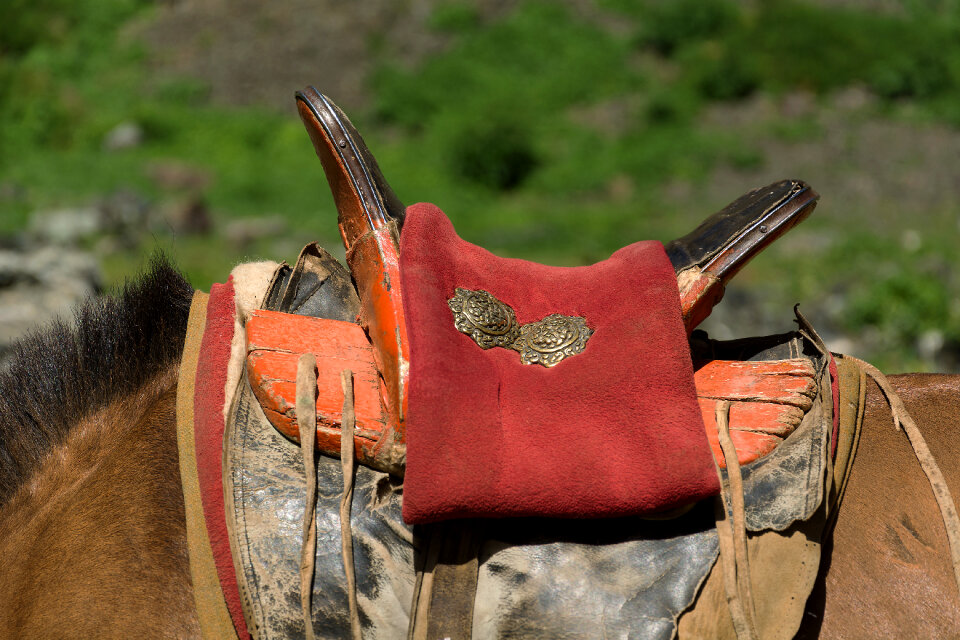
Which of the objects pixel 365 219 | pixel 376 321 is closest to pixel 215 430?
pixel 376 321

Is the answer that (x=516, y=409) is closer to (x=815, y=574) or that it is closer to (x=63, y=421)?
(x=815, y=574)

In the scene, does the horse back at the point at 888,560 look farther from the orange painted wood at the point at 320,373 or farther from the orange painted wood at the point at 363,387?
the orange painted wood at the point at 320,373

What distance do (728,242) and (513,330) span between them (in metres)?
0.47

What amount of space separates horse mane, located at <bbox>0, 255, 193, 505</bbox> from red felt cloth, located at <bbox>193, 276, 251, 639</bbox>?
0.64ft

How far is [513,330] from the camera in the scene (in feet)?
4.77

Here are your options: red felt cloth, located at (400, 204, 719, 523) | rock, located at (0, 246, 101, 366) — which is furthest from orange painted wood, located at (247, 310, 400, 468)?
rock, located at (0, 246, 101, 366)

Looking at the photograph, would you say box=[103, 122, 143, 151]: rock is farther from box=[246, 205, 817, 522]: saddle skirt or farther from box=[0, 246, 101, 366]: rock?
box=[246, 205, 817, 522]: saddle skirt

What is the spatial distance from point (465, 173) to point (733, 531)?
9.09 meters

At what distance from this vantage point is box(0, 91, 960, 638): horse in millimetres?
1320

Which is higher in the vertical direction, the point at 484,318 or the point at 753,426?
the point at 484,318

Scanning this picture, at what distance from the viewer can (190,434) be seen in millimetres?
1387

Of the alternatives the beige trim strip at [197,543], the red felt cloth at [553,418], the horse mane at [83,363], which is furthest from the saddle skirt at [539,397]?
the horse mane at [83,363]

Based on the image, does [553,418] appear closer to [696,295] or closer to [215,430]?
[696,295]

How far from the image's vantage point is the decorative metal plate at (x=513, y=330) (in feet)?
4.57
